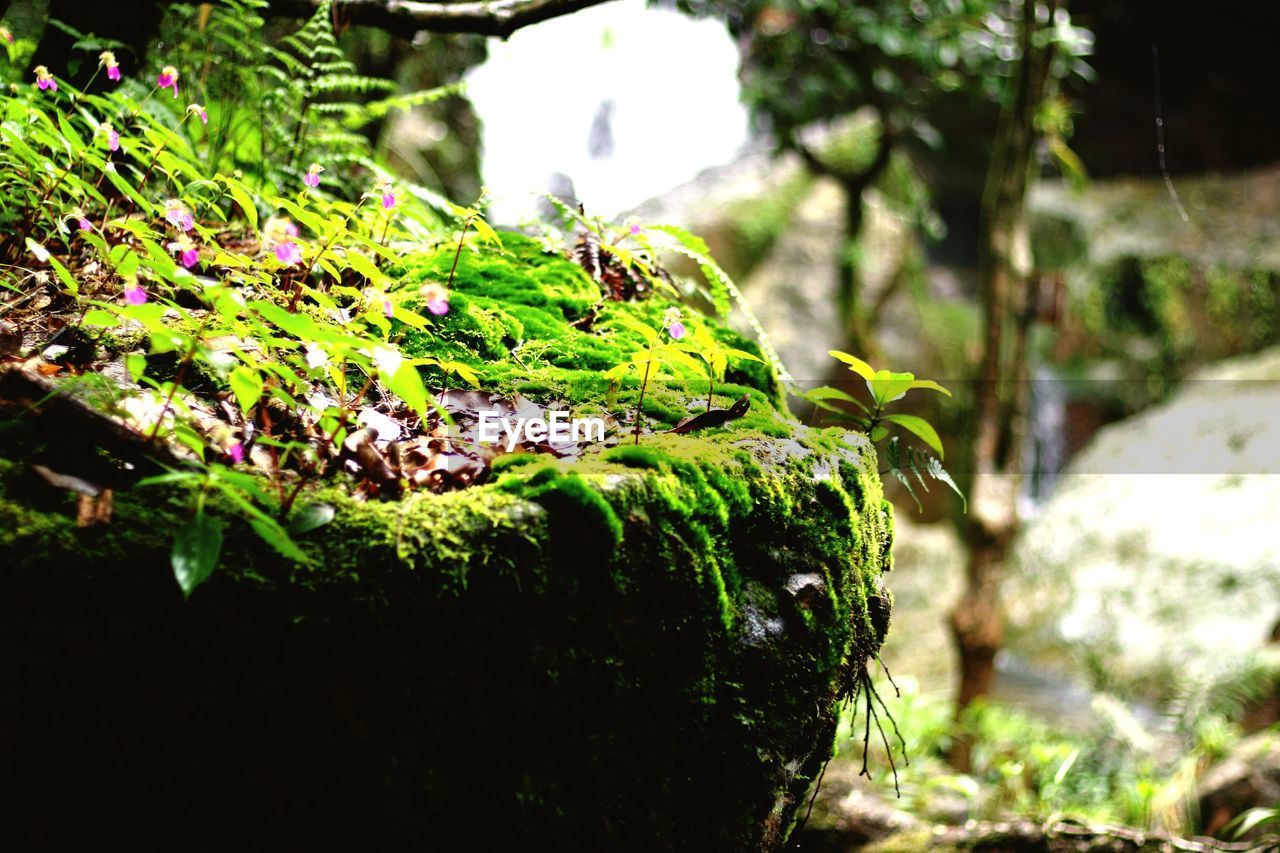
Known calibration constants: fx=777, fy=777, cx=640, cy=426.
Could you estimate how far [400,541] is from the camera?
130cm

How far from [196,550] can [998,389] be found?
4.89 metres

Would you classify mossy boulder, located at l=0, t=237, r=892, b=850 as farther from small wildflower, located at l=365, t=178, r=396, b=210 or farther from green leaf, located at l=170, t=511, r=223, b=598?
small wildflower, located at l=365, t=178, r=396, b=210

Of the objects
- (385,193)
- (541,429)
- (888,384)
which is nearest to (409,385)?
(541,429)

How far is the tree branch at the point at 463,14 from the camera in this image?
254 cm

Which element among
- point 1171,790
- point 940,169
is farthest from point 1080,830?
point 940,169

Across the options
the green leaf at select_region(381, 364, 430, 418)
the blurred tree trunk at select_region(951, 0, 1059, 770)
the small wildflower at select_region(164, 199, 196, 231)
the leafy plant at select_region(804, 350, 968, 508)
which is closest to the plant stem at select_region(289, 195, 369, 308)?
the small wildflower at select_region(164, 199, 196, 231)

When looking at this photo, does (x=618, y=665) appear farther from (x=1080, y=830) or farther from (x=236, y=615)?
(x=1080, y=830)

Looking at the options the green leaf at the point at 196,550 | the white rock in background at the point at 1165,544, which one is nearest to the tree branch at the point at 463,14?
the green leaf at the point at 196,550

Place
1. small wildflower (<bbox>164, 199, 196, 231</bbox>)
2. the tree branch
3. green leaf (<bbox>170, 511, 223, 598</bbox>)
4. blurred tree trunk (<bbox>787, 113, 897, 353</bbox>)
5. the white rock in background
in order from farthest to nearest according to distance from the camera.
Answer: blurred tree trunk (<bbox>787, 113, 897, 353</bbox>), the white rock in background, the tree branch, small wildflower (<bbox>164, 199, 196, 231</bbox>), green leaf (<bbox>170, 511, 223, 598</bbox>)

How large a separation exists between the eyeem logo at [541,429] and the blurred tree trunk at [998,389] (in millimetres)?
3766

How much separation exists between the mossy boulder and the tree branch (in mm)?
1637

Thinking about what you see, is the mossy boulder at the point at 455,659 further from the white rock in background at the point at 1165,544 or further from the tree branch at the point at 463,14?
the white rock in background at the point at 1165,544

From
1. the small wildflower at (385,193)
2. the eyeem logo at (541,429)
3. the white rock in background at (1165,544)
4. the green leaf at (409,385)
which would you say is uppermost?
the small wildflower at (385,193)

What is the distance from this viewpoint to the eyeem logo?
1772 millimetres
